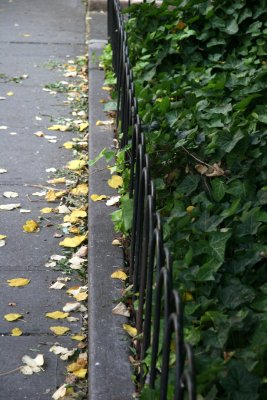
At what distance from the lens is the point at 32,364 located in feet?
13.0

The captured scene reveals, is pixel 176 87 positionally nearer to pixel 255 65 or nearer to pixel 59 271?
pixel 255 65

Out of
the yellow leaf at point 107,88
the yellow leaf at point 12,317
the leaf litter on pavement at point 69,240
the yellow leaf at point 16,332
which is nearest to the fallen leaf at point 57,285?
the leaf litter on pavement at point 69,240

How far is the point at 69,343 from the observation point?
4164 millimetres

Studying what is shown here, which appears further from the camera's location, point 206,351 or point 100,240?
point 100,240

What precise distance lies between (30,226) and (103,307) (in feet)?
4.31

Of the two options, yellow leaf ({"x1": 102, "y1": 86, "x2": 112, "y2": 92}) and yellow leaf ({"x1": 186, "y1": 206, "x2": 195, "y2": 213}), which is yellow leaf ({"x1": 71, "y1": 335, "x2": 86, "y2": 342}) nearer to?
yellow leaf ({"x1": 186, "y1": 206, "x2": 195, "y2": 213})

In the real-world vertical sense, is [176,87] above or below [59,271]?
above

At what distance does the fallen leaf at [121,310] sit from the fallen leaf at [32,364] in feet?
1.40

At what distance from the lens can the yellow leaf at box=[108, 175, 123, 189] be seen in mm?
5555

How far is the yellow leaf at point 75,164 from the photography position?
6.32 meters

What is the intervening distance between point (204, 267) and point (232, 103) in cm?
231

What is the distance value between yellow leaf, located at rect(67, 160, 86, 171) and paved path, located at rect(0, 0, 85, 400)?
4.1 inches

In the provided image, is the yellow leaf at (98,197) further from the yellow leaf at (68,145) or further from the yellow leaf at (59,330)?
the yellow leaf at (68,145)

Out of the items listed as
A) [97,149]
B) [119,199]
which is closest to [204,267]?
[119,199]
